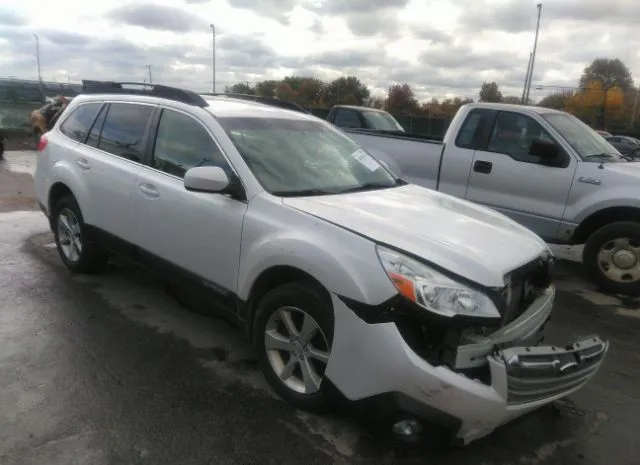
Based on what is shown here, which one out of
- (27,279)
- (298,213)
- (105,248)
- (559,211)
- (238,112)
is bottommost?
(27,279)

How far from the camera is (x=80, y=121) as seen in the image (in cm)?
526

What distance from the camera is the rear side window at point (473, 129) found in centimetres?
680

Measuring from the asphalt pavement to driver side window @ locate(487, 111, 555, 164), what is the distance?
2.27 meters

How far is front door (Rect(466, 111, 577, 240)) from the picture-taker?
20.1 feet

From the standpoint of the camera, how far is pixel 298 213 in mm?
3150

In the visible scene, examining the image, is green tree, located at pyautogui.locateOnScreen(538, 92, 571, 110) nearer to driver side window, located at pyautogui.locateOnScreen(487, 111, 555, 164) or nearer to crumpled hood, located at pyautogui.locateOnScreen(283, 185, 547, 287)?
driver side window, located at pyautogui.locateOnScreen(487, 111, 555, 164)

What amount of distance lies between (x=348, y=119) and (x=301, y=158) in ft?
25.1

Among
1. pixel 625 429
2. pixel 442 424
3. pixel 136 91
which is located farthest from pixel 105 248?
pixel 625 429

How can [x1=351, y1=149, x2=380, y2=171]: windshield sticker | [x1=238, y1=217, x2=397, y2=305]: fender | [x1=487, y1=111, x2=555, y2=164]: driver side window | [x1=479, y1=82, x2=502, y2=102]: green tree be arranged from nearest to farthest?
[x1=238, y1=217, x2=397, y2=305]: fender < [x1=351, y1=149, x2=380, y2=171]: windshield sticker < [x1=487, y1=111, x2=555, y2=164]: driver side window < [x1=479, y1=82, x2=502, y2=102]: green tree

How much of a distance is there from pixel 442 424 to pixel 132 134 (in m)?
3.34

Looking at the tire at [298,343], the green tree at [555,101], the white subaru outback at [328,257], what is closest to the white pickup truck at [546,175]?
the white subaru outback at [328,257]

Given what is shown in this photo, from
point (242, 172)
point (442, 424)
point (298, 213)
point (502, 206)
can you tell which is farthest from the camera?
point (502, 206)

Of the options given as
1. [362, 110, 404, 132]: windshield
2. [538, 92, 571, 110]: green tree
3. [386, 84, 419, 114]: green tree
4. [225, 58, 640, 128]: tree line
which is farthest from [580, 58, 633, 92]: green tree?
[362, 110, 404, 132]: windshield

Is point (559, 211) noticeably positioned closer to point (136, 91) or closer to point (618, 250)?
point (618, 250)
